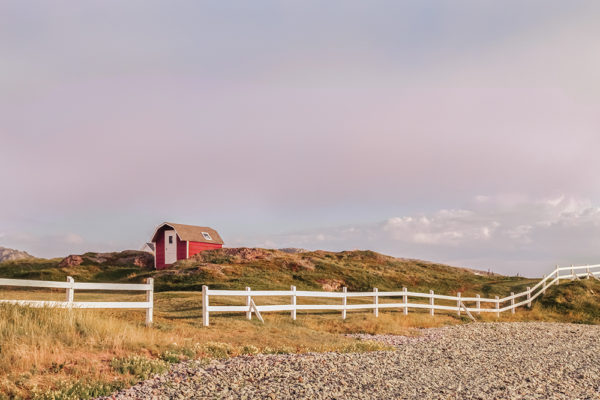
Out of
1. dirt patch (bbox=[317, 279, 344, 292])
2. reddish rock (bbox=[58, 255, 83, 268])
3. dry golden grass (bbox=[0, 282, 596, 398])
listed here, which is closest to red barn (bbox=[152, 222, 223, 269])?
reddish rock (bbox=[58, 255, 83, 268])

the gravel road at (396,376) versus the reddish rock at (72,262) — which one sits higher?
the reddish rock at (72,262)

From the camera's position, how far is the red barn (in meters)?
56.1

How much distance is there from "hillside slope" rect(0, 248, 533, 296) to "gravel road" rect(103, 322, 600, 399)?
22351mm

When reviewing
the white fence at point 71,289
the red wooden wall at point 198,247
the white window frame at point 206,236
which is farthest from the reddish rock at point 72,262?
the white fence at point 71,289

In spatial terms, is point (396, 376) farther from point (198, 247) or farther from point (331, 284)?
point (198, 247)

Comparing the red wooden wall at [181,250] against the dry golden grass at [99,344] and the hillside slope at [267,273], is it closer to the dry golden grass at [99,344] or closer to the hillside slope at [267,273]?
the hillside slope at [267,273]

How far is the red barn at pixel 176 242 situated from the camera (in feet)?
184

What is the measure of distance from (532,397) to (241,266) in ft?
114

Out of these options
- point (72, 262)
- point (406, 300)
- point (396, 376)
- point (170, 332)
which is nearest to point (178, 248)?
point (72, 262)

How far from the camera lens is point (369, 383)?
1056 centimetres

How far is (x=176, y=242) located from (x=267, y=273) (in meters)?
18.0

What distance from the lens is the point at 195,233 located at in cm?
5878

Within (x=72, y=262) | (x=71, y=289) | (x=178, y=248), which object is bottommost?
(x=72, y=262)

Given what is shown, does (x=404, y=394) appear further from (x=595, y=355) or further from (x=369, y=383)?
(x=595, y=355)
